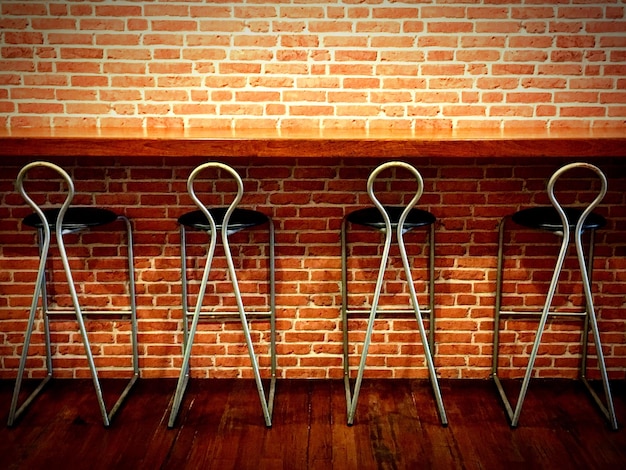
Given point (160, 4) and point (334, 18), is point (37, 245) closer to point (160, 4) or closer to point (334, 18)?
point (160, 4)

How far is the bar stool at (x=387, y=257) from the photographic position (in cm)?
265

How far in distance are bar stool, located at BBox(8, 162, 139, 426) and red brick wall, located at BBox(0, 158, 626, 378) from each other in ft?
0.22

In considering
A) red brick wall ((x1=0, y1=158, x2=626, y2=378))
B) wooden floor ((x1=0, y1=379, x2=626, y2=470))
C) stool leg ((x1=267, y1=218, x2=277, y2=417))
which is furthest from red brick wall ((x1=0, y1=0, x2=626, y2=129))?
wooden floor ((x1=0, y1=379, x2=626, y2=470))

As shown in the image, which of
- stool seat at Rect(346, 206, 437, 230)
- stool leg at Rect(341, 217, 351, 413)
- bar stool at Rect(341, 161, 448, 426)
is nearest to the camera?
bar stool at Rect(341, 161, 448, 426)

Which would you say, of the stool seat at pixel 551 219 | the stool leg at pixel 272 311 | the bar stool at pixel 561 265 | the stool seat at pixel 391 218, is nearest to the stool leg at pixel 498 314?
the bar stool at pixel 561 265

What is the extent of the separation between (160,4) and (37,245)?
4.06 feet

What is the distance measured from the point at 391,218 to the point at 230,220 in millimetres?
641

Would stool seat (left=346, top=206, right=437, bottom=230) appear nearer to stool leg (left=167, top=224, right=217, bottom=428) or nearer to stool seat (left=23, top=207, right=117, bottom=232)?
stool leg (left=167, top=224, right=217, bottom=428)

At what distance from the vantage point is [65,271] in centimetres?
290

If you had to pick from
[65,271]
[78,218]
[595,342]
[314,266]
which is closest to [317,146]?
[314,266]

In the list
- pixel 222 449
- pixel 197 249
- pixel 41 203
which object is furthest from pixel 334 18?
pixel 222 449

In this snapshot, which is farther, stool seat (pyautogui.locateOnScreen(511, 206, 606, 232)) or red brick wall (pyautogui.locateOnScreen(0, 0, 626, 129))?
red brick wall (pyautogui.locateOnScreen(0, 0, 626, 129))

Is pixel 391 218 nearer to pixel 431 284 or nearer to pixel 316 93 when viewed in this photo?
pixel 431 284

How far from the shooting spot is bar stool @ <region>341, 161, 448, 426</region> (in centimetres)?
265
